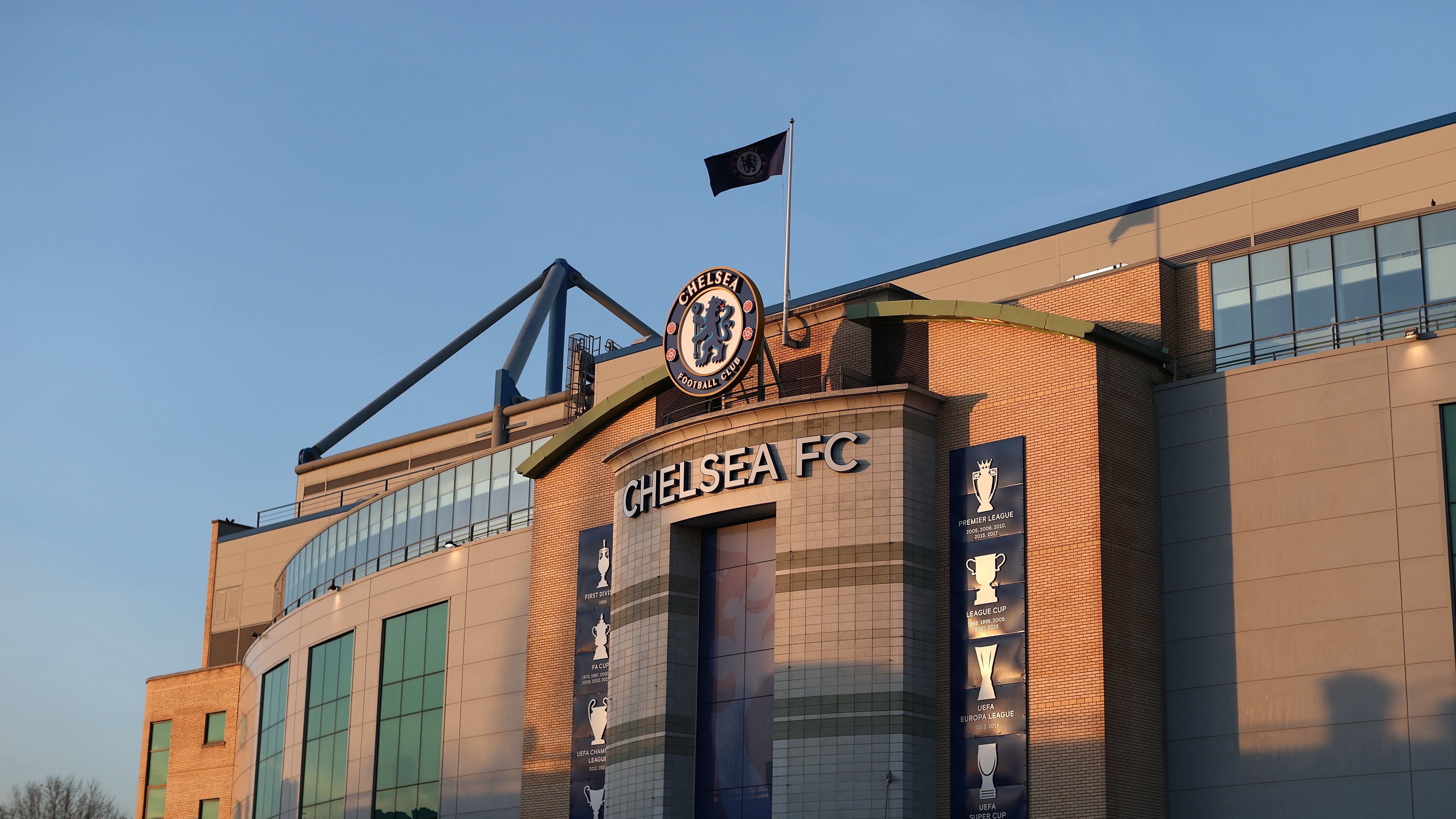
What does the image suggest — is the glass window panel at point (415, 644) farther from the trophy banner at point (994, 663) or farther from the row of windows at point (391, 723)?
the trophy banner at point (994, 663)

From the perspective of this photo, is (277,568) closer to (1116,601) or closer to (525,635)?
(525,635)

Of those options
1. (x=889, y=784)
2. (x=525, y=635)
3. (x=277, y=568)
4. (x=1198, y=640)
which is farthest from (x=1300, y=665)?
(x=277, y=568)

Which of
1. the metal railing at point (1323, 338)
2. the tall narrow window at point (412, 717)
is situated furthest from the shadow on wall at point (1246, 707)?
the tall narrow window at point (412, 717)

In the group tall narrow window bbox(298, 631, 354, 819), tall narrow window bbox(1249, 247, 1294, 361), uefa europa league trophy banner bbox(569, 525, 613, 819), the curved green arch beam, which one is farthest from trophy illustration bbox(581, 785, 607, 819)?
tall narrow window bbox(1249, 247, 1294, 361)

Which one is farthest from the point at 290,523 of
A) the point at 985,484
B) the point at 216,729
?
the point at 985,484

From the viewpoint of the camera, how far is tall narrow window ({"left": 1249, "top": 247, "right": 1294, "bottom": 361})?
47.5 metres

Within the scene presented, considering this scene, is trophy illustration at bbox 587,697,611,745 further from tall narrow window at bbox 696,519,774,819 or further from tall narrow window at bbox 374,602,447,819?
tall narrow window at bbox 374,602,447,819

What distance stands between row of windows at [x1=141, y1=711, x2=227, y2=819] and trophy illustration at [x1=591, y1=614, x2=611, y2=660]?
1578 inches

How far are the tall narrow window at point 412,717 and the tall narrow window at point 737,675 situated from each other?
1754 centimetres

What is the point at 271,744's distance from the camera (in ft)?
255

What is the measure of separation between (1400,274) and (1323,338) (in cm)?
276

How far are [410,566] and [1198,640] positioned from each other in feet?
116

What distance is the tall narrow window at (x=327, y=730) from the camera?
228 ft

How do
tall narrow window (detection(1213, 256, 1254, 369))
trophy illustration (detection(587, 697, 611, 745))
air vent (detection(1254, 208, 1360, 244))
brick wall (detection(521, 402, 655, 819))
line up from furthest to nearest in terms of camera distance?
brick wall (detection(521, 402, 655, 819)), trophy illustration (detection(587, 697, 611, 745)), air vent (detection(1254, 208, 1360, 244)), tall narrow window (detection(1213, 256, 1254, 369))
